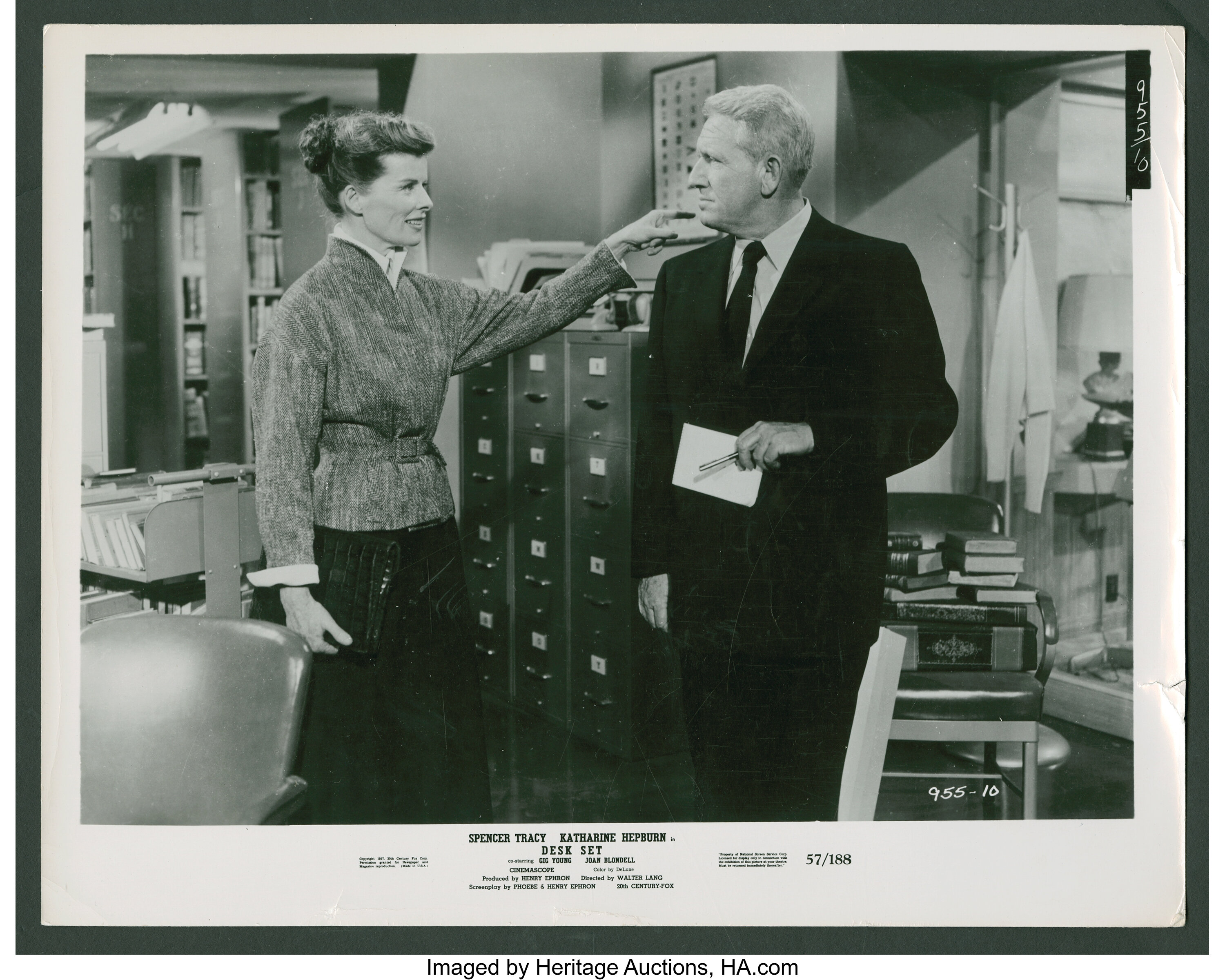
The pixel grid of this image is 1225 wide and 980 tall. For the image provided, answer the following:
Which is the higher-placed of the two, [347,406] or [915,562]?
[347,406]

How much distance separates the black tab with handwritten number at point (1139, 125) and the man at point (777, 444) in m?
0.54

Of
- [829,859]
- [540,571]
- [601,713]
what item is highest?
[540,571]

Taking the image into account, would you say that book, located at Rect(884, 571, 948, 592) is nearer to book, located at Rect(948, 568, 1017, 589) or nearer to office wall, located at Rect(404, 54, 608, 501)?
book, located at Rect(948, 568, 1017, 589)

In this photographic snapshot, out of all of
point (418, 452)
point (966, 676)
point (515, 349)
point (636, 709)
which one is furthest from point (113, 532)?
point (966, 676)

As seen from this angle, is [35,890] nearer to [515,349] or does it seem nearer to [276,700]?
[276,700]

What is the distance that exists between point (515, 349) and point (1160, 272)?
4.61ft

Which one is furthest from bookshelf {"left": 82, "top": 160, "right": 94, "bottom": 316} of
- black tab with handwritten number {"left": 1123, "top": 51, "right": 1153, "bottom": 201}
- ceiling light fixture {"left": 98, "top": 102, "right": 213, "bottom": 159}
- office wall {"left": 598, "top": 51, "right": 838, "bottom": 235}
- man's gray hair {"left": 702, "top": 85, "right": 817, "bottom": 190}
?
black tab with handwritten number {"left": 1123, "top": 51, "right": 1153, "bottom": 201}

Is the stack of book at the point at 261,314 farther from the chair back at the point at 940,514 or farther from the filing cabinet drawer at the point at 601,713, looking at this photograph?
the chair back at the point at 940,514

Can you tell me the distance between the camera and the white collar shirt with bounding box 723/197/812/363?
1909 mm

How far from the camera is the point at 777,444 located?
75.2 inches

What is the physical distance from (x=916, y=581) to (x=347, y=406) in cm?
130

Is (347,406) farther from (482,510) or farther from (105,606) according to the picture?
(105,606)

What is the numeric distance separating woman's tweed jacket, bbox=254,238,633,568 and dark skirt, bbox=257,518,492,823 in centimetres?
10

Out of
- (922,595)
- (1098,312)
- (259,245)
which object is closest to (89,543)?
(259,245)
